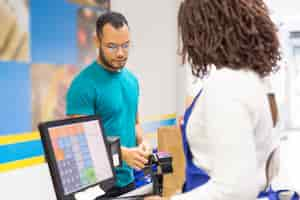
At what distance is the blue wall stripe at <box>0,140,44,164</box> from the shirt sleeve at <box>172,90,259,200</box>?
1869mm

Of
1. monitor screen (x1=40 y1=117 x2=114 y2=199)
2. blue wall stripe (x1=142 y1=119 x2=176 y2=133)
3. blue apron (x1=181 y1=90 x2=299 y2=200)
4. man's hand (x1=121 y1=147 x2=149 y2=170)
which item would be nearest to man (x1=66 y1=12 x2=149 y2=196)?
man's hand (x1=121 y1=147 x2=149 y2=170)

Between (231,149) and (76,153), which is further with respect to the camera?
(76,153)

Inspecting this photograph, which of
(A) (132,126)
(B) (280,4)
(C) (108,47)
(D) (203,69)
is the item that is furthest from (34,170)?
(B) (280,4)

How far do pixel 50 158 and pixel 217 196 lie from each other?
1.56 ft

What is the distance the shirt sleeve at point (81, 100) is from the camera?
6.48ft

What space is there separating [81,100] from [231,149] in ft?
3.69

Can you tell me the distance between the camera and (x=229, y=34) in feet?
3.58

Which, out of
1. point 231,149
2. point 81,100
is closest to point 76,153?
point 231,149

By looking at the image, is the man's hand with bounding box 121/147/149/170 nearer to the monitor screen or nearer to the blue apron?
the monitor screen

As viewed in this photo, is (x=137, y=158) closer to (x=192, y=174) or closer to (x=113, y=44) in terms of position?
(x=192, y=174)

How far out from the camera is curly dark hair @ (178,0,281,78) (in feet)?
3.59

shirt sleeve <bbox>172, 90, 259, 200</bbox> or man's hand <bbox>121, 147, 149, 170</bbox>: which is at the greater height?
shirt sleeve <bbox>172, 90, 259, 200</bbox>

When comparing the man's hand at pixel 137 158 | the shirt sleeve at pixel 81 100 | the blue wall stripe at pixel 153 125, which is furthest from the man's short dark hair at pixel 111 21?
the blue wall stripe at pixel 153 125

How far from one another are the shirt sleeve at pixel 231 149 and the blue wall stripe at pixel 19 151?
187 cm
